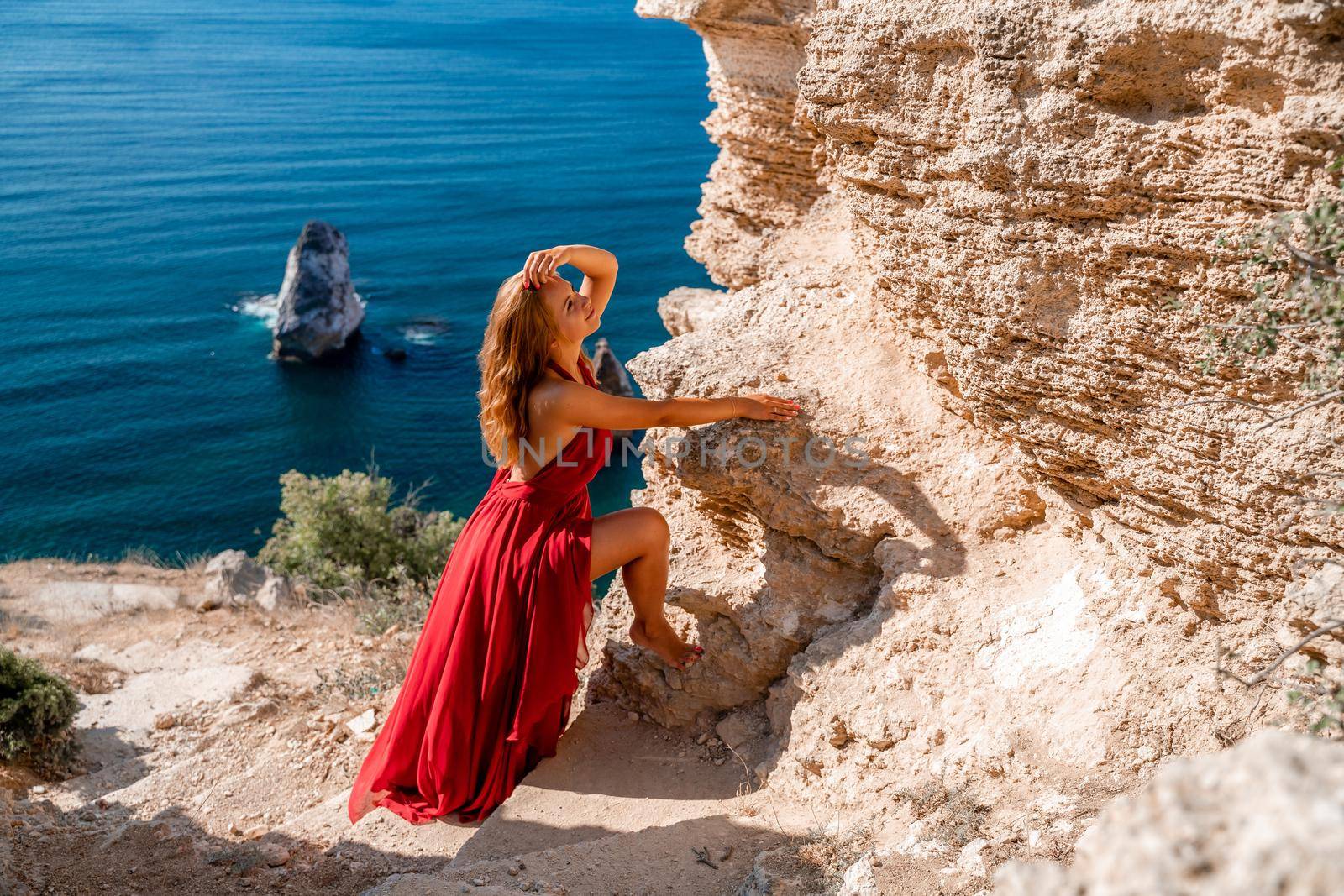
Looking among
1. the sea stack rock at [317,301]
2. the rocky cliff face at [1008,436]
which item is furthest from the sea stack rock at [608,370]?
the rocky cliff face at [1008,436]

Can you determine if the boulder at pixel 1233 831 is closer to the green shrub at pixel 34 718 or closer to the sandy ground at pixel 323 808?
the sandy ground at pixel 323 808

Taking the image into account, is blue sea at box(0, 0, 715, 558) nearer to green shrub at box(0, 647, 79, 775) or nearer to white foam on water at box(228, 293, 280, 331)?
white foam on water at box(228, 293, 280, 331)

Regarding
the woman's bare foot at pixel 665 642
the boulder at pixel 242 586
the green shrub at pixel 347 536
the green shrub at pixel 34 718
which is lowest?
the green shrub at pixel 347 536

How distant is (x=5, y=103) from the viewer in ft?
160

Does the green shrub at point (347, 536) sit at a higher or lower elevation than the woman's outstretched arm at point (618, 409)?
lower

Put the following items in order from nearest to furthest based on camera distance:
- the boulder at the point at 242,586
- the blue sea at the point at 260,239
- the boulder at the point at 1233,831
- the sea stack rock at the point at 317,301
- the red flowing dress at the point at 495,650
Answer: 1. the boulder at the point at 1233,831
2. the red flowing dress at the point at 495,650
3. the boulder at the point at 242,586
4. the blue sea at the point at 260,239
5. the sea stack rock at the point at 317,301

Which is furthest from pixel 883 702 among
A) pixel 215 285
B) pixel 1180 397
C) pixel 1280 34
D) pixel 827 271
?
pixel 215 285

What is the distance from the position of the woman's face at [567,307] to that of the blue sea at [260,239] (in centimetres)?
486

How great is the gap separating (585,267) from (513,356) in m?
0.68

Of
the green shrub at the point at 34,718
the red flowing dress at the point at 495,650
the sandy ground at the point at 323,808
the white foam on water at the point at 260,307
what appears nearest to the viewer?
the sandy ground at the point at 323,808

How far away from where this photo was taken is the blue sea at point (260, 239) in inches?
933

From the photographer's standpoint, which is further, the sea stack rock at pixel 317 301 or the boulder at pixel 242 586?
the sea stack rock at pixel 317 301

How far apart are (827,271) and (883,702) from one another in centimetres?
222

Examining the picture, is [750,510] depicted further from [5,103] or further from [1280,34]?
[5,103]
